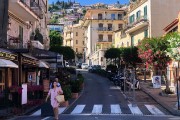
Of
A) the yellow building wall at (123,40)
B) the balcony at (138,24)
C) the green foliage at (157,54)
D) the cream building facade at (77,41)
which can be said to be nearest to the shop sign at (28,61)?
the green foliage at (157,54)

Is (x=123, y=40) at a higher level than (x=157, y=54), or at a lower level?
higher

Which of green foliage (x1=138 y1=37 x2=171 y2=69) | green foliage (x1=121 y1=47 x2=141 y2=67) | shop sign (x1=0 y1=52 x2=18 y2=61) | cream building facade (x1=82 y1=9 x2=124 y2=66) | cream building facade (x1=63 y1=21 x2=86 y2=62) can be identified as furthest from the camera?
cream building facade (x1=63 y1=21 x2=86 y2=62)

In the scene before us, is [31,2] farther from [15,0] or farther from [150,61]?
[150,61]

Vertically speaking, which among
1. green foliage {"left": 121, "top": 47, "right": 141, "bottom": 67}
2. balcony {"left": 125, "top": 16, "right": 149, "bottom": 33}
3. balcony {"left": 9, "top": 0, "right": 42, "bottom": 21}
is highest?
balcony {"left": 125, "top": 16, "right": 149, "bottom": 33}

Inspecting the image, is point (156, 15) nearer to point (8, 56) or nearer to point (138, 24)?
point (138, 24)

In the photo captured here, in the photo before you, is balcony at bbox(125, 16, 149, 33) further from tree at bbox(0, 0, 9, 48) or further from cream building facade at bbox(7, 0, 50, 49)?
tree at bbox(0, 0, 9, 48)

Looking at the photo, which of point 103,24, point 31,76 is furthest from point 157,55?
point 103,24

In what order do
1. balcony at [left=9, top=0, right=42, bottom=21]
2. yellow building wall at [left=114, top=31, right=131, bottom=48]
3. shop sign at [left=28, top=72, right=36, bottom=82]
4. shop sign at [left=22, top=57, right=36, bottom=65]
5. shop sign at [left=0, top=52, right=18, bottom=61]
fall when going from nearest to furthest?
shop sign at [left=0, top=52, right=18, bottom=61] < shop sign at [left=22, top=57, right=36, bottom=65] < balcony at [left=9, top=0, right=42, bottom=21] < shop sign at [left=28, top=72, right=36, bottom=82] < yellow building wall at [left=114, top=31, right=131, bottom=48]

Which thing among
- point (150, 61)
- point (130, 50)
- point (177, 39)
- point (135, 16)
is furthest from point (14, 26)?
point (135, 16)

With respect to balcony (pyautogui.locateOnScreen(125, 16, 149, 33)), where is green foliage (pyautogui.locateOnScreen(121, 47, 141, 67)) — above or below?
below

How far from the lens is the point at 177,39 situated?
2514cm

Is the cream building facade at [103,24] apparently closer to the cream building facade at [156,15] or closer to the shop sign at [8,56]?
the cream building facade at [156,15]

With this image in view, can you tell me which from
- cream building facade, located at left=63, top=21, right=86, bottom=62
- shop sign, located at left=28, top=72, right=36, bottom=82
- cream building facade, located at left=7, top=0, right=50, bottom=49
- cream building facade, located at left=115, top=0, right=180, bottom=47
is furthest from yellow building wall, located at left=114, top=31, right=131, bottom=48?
cream building facade, located at left=63, top=21, right=86, bottom=62

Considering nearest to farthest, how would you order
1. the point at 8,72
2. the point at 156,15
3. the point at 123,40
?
the point at 8,72, the point at 156,15, the point at 123,40
